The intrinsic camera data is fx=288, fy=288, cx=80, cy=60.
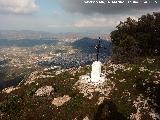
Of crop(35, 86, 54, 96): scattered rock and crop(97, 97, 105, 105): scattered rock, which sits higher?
crop(97, 97, 105, 105): scattered rock

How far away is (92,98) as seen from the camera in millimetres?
45875

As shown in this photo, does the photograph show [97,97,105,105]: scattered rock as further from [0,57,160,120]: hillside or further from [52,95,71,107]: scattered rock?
[52,95,71,107]: scattered rock

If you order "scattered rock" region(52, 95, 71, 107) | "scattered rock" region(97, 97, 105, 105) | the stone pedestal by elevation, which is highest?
the stone pedestal

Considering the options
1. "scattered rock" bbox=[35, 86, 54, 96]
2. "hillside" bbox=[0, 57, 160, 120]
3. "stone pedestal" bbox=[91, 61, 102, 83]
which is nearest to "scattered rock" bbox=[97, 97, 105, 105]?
"hillside" bbox=[0, 57, 160, 120]

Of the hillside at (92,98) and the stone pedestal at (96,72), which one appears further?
the stone pedestal at (96,72)

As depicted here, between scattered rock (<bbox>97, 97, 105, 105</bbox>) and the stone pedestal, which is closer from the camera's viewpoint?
scattered rock (<bbox>97, 97, 105, 105</bbox>)

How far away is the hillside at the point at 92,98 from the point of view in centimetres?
4231

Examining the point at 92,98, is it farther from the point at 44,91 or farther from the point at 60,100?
the point at 44,91

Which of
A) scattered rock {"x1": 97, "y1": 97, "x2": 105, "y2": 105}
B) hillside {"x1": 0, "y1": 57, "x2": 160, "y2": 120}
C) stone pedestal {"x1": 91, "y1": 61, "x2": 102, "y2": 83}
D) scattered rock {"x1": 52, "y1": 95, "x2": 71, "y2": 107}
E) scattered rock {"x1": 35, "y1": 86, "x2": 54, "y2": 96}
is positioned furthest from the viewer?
scattered rock {"x1": 35, "y1": 86, "x2": 54, "y2": 96}

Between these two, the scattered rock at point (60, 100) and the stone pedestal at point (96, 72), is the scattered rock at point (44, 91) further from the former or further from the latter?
the stone pedestal at point (96, 72)

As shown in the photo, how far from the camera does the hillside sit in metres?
42.3

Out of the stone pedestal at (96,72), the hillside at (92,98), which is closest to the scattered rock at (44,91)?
the hillside at (92,98)

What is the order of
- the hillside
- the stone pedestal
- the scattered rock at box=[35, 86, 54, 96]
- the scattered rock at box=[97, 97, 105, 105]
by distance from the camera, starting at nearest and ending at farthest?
1. the hillside
2. the scattered rock at box=[97, 97, 105, 105]
3. the stone pedestal
4. the scattered rock at box=[35, 86, 54, 96]

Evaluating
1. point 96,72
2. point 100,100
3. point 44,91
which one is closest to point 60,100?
point 44,91
